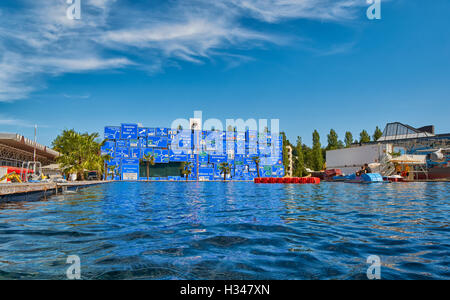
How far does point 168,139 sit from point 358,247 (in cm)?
8258

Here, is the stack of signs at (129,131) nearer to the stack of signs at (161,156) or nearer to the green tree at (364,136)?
the stack of signs at (161,156)

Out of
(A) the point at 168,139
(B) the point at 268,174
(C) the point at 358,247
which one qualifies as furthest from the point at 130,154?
(C) the point at 358,247

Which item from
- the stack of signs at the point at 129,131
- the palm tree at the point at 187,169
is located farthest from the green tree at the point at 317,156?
the stack of signs at the point at 129,131

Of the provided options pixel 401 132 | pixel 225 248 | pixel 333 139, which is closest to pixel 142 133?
pixel 333 139

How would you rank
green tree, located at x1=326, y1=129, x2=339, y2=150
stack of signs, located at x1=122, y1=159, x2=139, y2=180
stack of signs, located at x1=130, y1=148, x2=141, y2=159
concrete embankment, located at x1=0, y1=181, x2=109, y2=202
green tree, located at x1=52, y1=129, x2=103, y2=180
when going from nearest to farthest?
concrete embankment, located at x1=0, y1=181, x2=109, y2=202 < green tree, located at x1=52, y1=129, x2=103, y2=180 < stack of signs, located at x1=122, y1=159, x2=139, y2=180 < stack of signs, located at x1=130, y1=148, x2=141, y2=159 < green tree, located at x1=326, y1=129, x2=339, y2=150

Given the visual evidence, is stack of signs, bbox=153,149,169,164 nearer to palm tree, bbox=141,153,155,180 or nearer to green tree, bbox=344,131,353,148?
palm tree, bbox=141,153,155,180

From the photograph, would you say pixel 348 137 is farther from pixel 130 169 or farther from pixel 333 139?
pixel 130 169

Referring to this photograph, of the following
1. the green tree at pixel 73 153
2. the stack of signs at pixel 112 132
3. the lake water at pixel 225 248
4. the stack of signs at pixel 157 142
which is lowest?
the lake water at pixel 225 248

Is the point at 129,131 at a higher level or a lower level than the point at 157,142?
higher

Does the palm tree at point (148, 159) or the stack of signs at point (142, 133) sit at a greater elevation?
the stack of signs at point (142, 133)

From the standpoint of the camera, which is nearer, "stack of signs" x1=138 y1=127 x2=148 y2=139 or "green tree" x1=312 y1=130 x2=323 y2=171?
"green tree" x1=312 y1=130 x2=323 y2=171

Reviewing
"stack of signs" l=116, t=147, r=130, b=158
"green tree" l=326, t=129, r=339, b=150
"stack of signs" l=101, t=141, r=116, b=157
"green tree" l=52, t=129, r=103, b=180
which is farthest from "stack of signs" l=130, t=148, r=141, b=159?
"green tree" l=326, t=129, r=339, b=150

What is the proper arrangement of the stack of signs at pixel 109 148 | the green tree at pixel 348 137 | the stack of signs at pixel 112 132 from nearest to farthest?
the stack of signs at pixel 109 148
the stack of signs at pixel 112 132
the green tree at pixel 348 137
